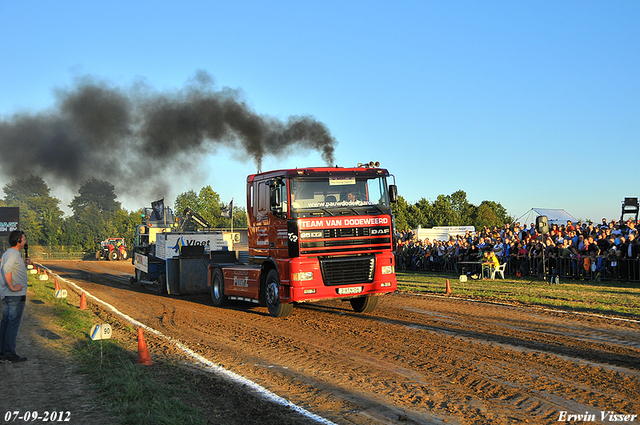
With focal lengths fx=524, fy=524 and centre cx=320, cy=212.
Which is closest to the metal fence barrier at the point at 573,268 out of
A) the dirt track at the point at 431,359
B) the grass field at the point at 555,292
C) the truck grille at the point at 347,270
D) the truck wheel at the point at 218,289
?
the grass field at the point at 555,292

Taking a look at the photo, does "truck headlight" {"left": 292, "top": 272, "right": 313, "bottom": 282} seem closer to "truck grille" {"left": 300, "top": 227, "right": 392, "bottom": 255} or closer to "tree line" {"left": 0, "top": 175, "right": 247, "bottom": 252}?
"truck grille" {"left": 300, "top": 227, "right": 392, "bottom": 255}

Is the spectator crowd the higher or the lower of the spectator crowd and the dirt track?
the higher

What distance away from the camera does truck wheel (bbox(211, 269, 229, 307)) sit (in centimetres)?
1497

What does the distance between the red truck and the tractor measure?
50357 millimetres

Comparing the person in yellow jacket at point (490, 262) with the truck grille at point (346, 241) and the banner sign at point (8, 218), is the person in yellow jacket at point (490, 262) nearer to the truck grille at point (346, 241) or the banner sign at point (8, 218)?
the truck grille at point (346, 241)

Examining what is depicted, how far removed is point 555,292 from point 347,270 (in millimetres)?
7540

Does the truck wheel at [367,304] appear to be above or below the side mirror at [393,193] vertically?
below

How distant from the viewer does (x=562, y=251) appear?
1958 centimetres

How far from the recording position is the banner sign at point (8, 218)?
3456 cm

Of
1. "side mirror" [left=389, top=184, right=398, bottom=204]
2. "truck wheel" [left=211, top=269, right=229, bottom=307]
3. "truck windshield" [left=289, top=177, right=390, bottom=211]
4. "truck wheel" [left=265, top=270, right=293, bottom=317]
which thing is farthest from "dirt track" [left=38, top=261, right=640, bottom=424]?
"side mirror" [left=389, top=184, right=398, bottom=204]

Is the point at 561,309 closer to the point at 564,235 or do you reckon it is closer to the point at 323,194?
the point at 323,194

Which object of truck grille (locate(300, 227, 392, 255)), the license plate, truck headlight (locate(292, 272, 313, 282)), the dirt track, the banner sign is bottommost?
the dirt track

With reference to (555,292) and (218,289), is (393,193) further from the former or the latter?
(555,292)

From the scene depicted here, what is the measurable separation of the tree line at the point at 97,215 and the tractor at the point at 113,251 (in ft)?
7.56
